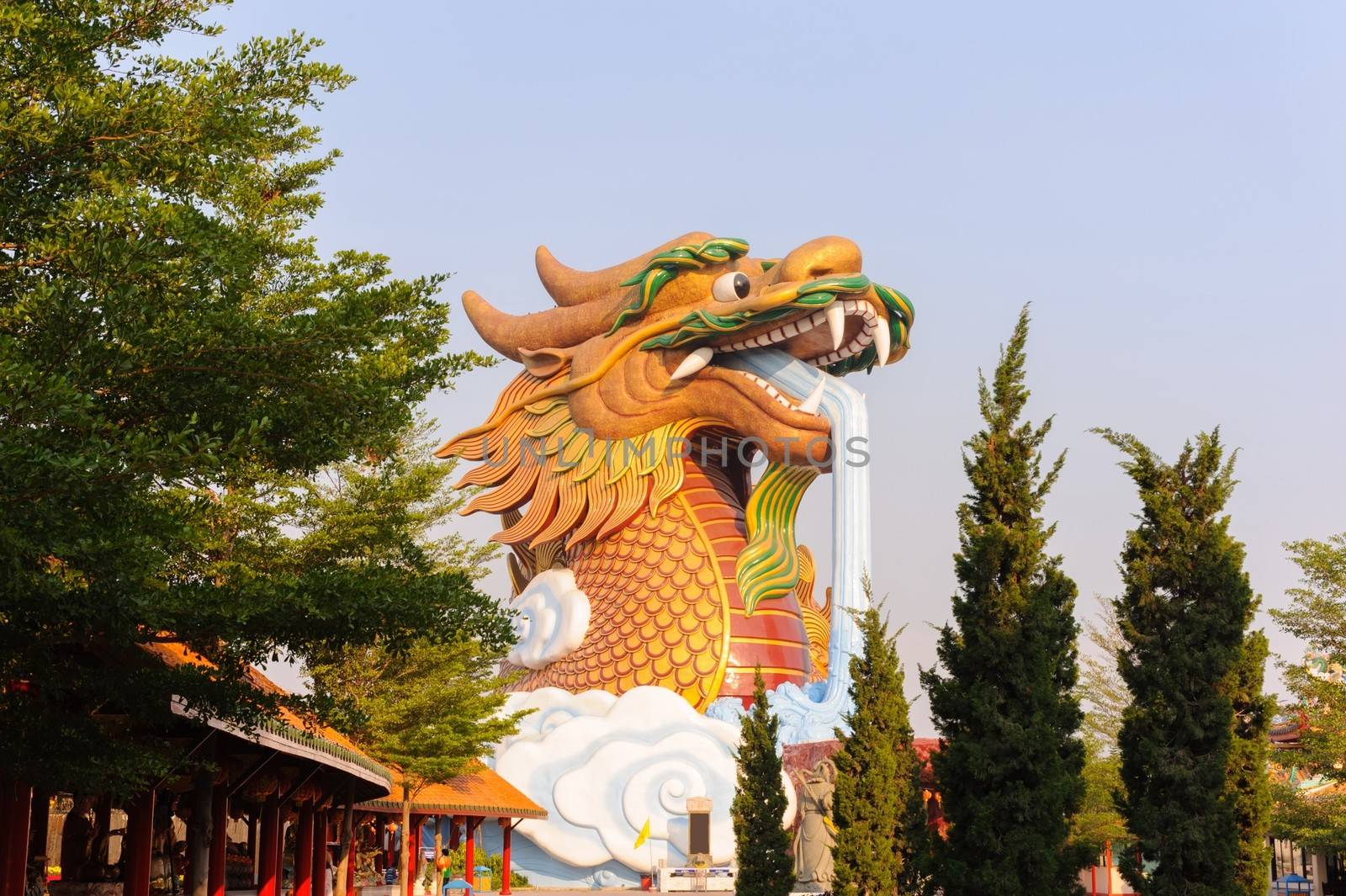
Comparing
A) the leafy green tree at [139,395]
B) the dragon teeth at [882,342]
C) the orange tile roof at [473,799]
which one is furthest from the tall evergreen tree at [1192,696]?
the dragon teeth at [882,342]

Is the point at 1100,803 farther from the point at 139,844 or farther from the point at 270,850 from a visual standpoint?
the point at 139,844

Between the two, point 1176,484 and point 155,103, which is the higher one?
point 155,103

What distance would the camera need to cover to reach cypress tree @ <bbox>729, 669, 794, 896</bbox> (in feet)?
51.1

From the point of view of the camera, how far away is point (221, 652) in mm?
8211

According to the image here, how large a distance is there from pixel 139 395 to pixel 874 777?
8382 millimetres

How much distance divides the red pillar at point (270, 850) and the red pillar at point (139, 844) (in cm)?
328

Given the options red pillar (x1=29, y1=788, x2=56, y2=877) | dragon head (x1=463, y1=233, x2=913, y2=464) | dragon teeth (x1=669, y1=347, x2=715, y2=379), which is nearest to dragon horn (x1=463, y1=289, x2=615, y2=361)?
dragon head (x1=463, y1=233, x2=913, y2=464)

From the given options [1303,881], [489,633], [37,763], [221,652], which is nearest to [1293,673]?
[1303,881]

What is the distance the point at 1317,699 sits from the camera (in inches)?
623

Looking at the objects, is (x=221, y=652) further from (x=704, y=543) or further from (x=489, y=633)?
(x=704, y=543)

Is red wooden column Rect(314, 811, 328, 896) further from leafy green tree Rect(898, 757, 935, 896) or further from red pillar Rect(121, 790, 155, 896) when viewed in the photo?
red pillar Rect(121, 790, 155, 896)

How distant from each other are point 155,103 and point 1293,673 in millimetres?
12680

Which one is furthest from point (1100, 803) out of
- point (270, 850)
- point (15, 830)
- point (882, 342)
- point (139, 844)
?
point (15, 830)

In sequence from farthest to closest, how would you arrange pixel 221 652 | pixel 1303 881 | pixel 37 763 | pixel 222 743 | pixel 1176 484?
Result: pixel 1303 881, pixel 1176 484, pixel 222 743, pixel 221 652, pixel 37 763
